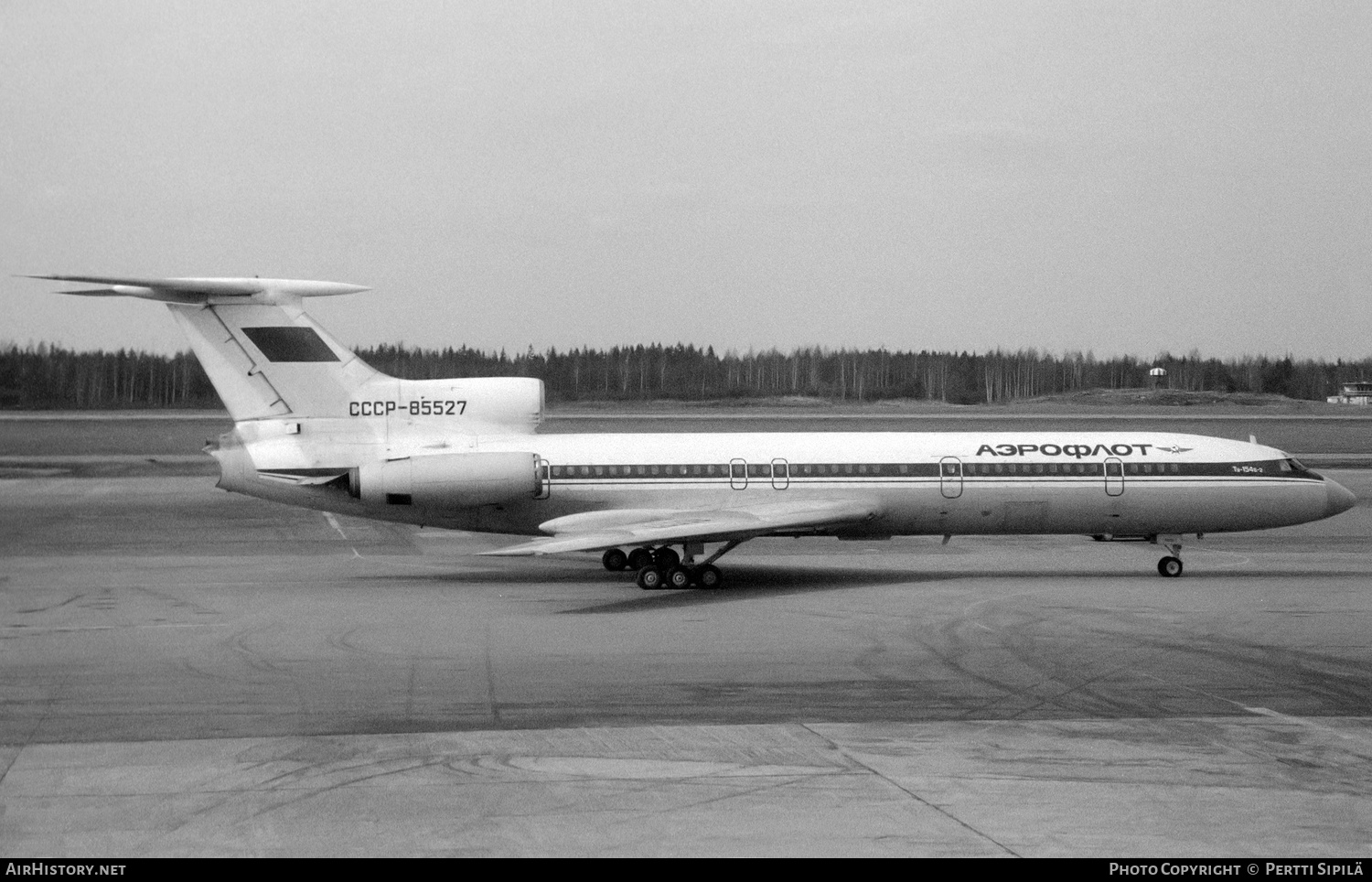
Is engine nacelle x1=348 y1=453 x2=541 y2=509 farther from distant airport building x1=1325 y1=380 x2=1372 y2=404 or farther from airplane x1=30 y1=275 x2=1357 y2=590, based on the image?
distant airport building x1=1325 y1=380 x2=1372 y2=404

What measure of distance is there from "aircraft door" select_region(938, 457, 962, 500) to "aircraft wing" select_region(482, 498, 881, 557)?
4.80 ft

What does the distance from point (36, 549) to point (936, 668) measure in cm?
2211

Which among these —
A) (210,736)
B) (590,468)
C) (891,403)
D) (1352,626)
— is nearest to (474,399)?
(590,468)

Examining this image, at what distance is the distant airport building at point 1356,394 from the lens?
72175 millimetres

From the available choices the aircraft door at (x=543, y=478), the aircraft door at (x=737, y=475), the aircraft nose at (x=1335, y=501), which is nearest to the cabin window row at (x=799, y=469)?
the aircraft door at (x=737, y=475)

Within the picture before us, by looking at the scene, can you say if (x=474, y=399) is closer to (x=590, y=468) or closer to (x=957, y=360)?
(x=590, y=468)

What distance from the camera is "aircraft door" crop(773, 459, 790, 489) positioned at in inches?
1070

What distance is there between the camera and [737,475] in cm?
2716

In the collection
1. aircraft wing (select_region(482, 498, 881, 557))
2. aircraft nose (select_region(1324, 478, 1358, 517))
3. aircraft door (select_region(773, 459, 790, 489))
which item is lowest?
aircraft wing (select_region(482, 498, 881, 557))

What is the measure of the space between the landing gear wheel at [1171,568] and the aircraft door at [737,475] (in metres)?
8.60

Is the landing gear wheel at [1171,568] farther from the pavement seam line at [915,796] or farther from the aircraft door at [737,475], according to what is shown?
the pavement seam line at [915,796]

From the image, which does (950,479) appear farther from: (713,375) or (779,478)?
(713,375)

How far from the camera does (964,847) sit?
32.3 feet

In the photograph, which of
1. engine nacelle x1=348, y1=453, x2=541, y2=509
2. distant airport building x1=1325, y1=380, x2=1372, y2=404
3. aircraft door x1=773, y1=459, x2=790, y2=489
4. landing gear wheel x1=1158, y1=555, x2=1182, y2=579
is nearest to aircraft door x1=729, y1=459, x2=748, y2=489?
aircraft door x1=773, y1=459, x2=790, y2=489
